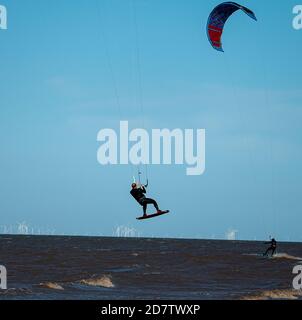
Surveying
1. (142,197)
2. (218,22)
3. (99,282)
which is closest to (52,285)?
(99,282)

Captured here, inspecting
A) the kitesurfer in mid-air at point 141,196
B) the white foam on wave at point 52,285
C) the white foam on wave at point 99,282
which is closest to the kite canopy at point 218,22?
the kitesurfer in mid-air at point 141,196

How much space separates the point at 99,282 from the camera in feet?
109

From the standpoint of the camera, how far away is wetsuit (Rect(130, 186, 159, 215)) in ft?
70.1

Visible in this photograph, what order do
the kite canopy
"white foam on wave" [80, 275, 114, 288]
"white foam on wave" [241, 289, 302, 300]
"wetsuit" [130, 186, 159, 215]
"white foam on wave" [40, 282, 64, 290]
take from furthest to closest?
"white foam on wave" [80, 275, 114, 288] < "white foam on wave" [40, 282, 64, 290] < "white foam on wave" [241, 289, 302, 300] < the kite canopy < "wetsuit" [130, 186, 159, 215]

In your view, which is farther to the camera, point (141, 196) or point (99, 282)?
point (99, 282)

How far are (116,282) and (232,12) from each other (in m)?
14.8

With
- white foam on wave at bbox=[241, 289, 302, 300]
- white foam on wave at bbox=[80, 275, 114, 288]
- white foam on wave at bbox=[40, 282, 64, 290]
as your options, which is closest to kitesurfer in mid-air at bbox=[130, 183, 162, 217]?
white foam on wave at bbox=[241, 289, 302, 300]

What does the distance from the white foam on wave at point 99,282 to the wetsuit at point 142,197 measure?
442 inches

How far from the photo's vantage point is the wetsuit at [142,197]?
2138cm

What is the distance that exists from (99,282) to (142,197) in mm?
12700

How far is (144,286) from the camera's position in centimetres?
3192

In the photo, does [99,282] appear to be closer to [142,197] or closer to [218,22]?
[142,197]

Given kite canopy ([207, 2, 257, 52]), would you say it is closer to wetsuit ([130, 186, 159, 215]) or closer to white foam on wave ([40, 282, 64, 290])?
wetsuit ([130, 186, 159, 215])

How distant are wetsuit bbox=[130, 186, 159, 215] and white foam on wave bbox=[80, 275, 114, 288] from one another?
11238 millimetres
